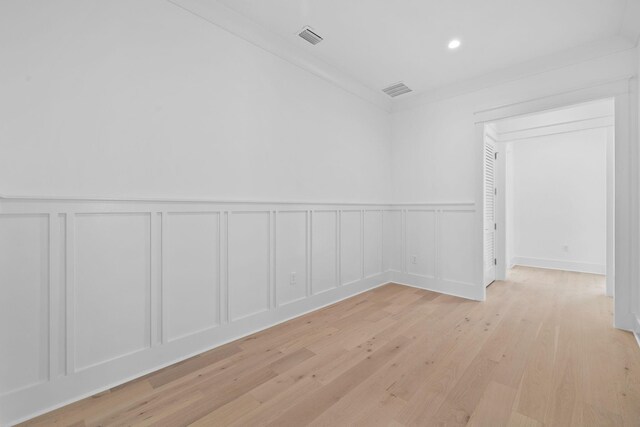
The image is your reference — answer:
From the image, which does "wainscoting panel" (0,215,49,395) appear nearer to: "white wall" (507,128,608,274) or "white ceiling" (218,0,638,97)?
"white ceiling" (218,0,638,97)

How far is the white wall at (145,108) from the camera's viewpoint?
1461mm

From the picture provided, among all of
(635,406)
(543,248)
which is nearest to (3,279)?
(635,406)

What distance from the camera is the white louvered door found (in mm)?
3812

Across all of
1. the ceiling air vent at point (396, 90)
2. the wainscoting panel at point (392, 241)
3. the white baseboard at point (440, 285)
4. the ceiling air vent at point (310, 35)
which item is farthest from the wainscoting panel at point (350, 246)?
the ceiling air vent at point (310, 35)

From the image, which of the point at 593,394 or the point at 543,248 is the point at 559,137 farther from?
the point at 593,394

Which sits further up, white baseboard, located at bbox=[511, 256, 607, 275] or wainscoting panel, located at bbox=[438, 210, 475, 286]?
wainscoting panel, located at bbox=[438, 210, 475, 286]

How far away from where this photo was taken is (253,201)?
239cm

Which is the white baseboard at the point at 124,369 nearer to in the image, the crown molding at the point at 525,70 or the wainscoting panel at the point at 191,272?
the wainscoting panel at the point at 191,272

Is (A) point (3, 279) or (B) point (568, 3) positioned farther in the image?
(B) point (568, 3)

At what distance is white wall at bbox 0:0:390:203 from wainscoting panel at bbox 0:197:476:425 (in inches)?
6.8

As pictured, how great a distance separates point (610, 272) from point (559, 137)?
105 inches

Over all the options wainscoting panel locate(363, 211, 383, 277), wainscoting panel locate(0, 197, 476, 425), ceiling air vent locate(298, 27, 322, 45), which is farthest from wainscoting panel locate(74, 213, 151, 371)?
wainscoting panel locate(363, 211, 383, 277)

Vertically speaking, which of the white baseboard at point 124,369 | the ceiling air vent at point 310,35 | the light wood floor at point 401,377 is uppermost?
the ceiling air vent at point 310,35

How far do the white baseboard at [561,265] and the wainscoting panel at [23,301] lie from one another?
21.0ft
